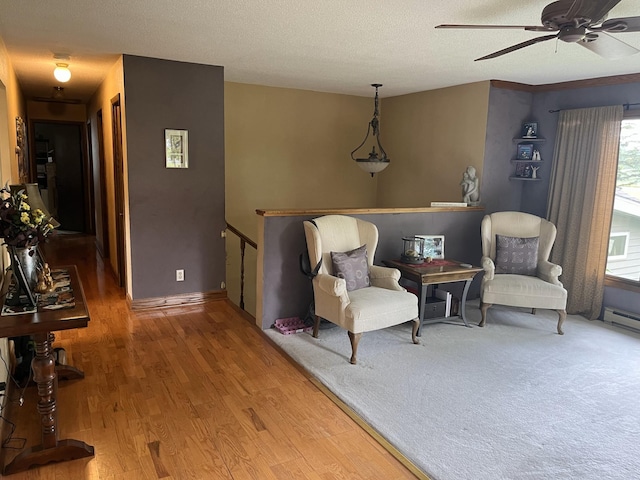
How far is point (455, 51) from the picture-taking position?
3.71m

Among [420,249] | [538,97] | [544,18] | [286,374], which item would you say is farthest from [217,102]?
[538,97]

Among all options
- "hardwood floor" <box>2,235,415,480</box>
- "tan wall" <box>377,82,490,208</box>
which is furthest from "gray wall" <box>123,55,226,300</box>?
"tan wall" <box>377,82,490,208</box>

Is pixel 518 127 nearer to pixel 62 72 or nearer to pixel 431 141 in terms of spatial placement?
pixel 431 141

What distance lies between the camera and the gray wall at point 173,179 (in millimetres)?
4324

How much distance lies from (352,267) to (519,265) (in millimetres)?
1921

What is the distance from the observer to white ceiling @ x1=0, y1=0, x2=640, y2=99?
277cm

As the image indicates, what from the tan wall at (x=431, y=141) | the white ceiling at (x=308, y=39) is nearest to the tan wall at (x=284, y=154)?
the tan wall at (x=431, y=141)

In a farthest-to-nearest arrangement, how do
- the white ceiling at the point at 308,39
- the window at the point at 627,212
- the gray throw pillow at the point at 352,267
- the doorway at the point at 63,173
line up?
the doorway at the point at 63,173 < the window at the point at 627,212 < the gray throw pillow at the point at 352,267 < the white ceiling at the point at 308,39

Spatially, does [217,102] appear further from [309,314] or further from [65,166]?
[65,166]

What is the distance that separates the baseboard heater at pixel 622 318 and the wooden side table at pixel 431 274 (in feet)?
4.96

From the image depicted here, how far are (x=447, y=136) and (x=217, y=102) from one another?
274 centimetres

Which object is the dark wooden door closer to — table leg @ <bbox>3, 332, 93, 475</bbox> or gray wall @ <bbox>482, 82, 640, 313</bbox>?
table leg @ <bbox>3, 332, 93, 475</bbox>

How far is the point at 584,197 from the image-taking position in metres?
4.84

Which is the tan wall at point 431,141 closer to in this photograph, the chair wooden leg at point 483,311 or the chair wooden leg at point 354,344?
the chair wooden leg at point 483,311
